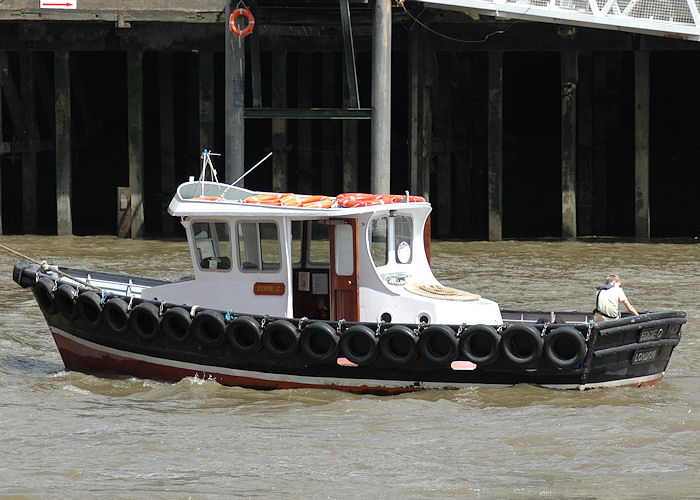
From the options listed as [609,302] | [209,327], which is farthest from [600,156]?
[209,327]

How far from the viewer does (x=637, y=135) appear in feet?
69.7

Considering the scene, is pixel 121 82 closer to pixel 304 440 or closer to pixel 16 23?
pixel 16 23

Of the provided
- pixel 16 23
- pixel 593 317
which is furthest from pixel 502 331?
pixel 16 23

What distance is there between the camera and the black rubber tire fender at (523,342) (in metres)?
11.3

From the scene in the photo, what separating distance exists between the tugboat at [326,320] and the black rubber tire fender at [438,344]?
0.01 metres

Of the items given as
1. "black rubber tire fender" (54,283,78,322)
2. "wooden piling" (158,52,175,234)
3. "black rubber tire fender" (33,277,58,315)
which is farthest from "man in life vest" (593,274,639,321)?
"wooden piling" (158,52,175,234)

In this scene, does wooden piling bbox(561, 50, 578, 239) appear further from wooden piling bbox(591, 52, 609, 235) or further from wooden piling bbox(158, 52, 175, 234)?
wooden piling bbox(158, 52, 175, 234)

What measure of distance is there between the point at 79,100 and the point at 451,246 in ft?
30.6

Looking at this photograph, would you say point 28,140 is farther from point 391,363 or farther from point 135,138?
point 391,363

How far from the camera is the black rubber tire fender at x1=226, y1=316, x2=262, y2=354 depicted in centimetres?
1165

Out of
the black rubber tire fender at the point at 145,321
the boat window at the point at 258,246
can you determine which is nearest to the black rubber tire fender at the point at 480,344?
the boat window at the point at 258,246

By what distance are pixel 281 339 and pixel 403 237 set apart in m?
1.68

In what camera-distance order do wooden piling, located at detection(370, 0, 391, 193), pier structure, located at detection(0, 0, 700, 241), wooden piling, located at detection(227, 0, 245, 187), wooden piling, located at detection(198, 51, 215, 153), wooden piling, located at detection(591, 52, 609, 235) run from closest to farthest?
1. wooden piling, located at detection(370, 0, 391, 193)
2. wooden piling, located at detection(227, 0, 245, 187)
3. pier structure, located at detection(0, 0, 700, 241)
4. wooden piling, located at detection(198, 51, 215, 153)
5. wooden piling, located at detection(591, 52, 609, 235)

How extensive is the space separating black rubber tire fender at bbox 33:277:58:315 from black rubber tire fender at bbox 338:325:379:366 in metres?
3.11
